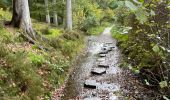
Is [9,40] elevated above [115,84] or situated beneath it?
elevated above

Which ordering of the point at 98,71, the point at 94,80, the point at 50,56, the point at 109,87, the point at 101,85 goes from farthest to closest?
the point at 98,71 → the point at 50,56 → the point at 94,80 → the point at 101,85 → the point at 109,87

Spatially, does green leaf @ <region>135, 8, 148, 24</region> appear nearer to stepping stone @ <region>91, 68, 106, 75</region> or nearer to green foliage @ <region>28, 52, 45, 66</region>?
green foliage @ <region>28, 52, 45, 66</region>

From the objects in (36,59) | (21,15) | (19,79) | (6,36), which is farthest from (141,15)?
(21,15)

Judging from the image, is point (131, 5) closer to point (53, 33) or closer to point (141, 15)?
point (141, 15)

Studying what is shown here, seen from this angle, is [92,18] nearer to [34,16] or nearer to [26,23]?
[34,16]

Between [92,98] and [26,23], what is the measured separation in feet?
19.8

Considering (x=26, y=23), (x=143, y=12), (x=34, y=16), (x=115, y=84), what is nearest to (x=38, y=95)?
(x=115, y=84)

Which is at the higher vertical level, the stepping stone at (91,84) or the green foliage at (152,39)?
the green foliage at (152,39)

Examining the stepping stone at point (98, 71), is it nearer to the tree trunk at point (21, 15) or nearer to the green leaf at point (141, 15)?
the tree trunk at point (21, 15)

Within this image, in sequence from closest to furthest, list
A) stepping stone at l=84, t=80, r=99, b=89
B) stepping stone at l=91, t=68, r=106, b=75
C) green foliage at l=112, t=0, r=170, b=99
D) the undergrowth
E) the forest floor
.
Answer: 1. green foliage at l=112, t=0, r=170, b=99
2. the undergrowth
3. the forest floor
4. stepping stone at l=84, t=80, r=99, b=89
5. stepping stone at l=91, t=68, r=106, b=75

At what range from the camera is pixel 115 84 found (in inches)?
413

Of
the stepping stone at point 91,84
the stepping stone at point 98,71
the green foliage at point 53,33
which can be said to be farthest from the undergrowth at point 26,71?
the green foliage at point 53,33

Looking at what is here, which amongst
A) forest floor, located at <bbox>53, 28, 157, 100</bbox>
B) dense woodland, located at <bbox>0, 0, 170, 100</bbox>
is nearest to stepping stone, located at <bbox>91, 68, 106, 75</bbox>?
forest floor, located at <bbox>53, 28, 157, 100</bbox>

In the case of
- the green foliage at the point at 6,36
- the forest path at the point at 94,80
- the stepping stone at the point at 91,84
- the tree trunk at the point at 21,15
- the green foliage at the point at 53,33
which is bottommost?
the forest path at the point at 94,80
